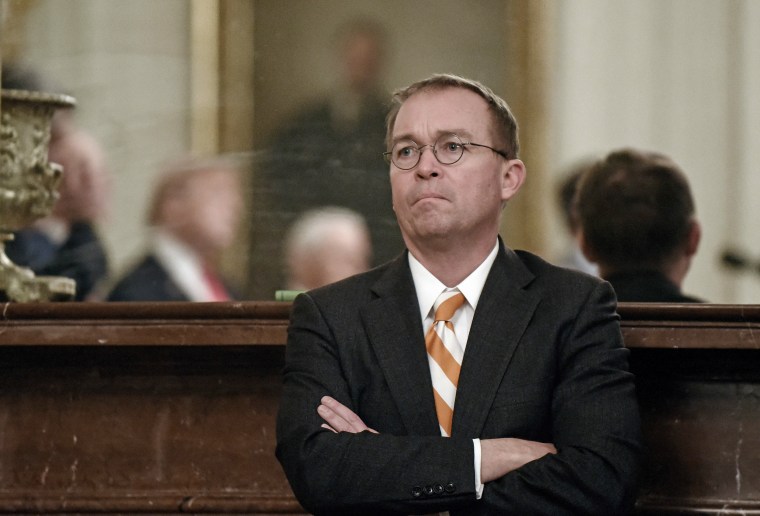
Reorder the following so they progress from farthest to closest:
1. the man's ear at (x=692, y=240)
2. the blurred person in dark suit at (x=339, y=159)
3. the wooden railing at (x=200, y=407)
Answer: the blurred person in dark suit at (x=339, y=159), the man's ear at (x=692, y=240), the wooden railing at (x=200, y=407)

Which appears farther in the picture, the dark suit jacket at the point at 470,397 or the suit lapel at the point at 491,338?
the suit lapel at the point at 491,338

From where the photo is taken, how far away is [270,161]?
4.58 meters

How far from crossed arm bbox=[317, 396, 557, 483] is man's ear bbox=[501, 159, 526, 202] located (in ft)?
1.98

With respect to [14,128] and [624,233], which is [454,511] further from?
[14,128]

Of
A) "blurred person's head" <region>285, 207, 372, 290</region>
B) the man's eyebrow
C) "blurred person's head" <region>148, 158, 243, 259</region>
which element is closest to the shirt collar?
the man's eyebrow

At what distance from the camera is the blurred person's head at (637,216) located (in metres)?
3.71

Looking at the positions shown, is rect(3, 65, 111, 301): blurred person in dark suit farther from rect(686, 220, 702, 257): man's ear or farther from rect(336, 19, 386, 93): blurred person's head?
rect(686, 220, 702, 257): man's ear

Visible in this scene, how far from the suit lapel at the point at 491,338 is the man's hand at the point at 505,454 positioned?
78 mm

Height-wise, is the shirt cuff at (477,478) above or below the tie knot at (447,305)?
below

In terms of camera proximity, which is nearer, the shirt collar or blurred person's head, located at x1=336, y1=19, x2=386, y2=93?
the shirt collar

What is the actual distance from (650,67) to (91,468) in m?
2.43

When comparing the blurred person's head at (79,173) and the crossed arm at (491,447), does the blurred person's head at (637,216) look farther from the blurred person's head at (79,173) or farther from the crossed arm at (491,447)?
the blurred person's head at (79,173)

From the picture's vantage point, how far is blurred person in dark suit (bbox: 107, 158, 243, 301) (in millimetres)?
4387

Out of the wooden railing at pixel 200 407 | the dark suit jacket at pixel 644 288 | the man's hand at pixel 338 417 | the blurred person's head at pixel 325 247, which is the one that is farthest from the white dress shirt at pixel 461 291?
the blurred person's head at pixel 325 247
